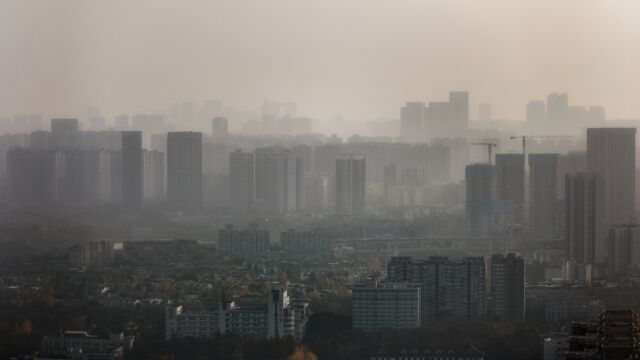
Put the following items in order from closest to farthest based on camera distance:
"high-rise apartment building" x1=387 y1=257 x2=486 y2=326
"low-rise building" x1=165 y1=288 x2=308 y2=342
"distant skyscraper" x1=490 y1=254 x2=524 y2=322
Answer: "low-rise building" x1=165 y1=288 x2=308 y2=342 < "distant skyscraper" x1=490 y1=254 x2=524 y2=322 < "high-rise apartment building" x1=387 y1=257 x2=486 y2=326

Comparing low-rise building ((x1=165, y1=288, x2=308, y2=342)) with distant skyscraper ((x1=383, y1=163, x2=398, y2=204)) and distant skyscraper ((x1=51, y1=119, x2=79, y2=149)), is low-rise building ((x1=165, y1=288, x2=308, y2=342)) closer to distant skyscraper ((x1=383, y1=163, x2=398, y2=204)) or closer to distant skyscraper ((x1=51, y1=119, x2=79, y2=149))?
distant skyscraper ((x1=51, y1=119, x2=79, y2=149))

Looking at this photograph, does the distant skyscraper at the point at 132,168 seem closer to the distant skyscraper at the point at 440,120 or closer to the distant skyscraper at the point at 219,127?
the distant skyscraper at the point at 219,127

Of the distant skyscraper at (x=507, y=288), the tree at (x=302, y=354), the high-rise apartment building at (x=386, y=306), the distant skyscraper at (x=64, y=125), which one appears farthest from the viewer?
the distant skyscraper at (x=64, y=125)

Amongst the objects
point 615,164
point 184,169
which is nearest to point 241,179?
point 184,169

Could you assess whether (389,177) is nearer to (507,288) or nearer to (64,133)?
(64,133)

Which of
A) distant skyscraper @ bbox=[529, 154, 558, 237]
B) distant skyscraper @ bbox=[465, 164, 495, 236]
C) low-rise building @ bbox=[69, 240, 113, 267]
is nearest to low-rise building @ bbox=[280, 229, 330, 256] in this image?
distant skyscraper @ bbox=[465, 164, 495, 236]

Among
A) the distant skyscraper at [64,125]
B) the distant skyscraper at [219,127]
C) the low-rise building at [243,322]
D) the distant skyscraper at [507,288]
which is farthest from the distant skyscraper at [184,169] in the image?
the low-rise building at [243,322]
